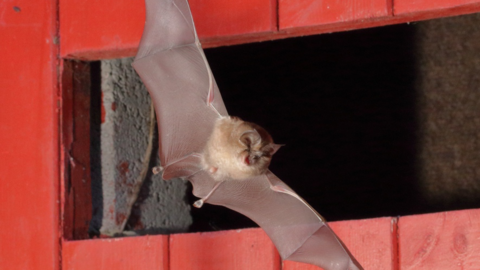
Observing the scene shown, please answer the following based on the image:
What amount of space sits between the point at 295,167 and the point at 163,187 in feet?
2.51

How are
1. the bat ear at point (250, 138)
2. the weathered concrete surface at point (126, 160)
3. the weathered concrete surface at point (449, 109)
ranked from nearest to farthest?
the bat ear at point (250, 138) → the weathered concrete surface at point (126, 160) → the weathered concrete surface at point (449, 109)

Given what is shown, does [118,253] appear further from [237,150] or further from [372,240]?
[372,240]

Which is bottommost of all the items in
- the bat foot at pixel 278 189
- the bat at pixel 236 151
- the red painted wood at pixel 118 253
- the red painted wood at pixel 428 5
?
the red painted wood at pixel 118 253

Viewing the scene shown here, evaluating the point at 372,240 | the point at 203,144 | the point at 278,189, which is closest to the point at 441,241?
the point at 372,240

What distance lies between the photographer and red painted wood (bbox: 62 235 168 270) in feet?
7.55

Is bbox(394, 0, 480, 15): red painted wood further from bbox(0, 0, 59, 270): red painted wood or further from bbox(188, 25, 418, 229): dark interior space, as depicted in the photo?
bbox(0, 0, 59, 270): red painted wood

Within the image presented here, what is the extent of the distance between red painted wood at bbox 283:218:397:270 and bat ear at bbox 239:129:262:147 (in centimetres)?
51

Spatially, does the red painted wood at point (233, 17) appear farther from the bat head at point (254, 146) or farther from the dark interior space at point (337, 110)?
the dark interior space at point (337, 110)

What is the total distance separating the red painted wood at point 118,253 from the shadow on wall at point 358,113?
97 cm

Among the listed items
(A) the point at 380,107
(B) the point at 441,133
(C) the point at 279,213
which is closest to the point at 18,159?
(C) the point at 279,213

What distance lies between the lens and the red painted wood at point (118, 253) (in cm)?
230

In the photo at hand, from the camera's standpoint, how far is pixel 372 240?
2.10m

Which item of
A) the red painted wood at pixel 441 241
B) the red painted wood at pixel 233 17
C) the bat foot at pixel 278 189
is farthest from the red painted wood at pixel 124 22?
the red painted wood at pixel 441 241

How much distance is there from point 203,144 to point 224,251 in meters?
0.44
